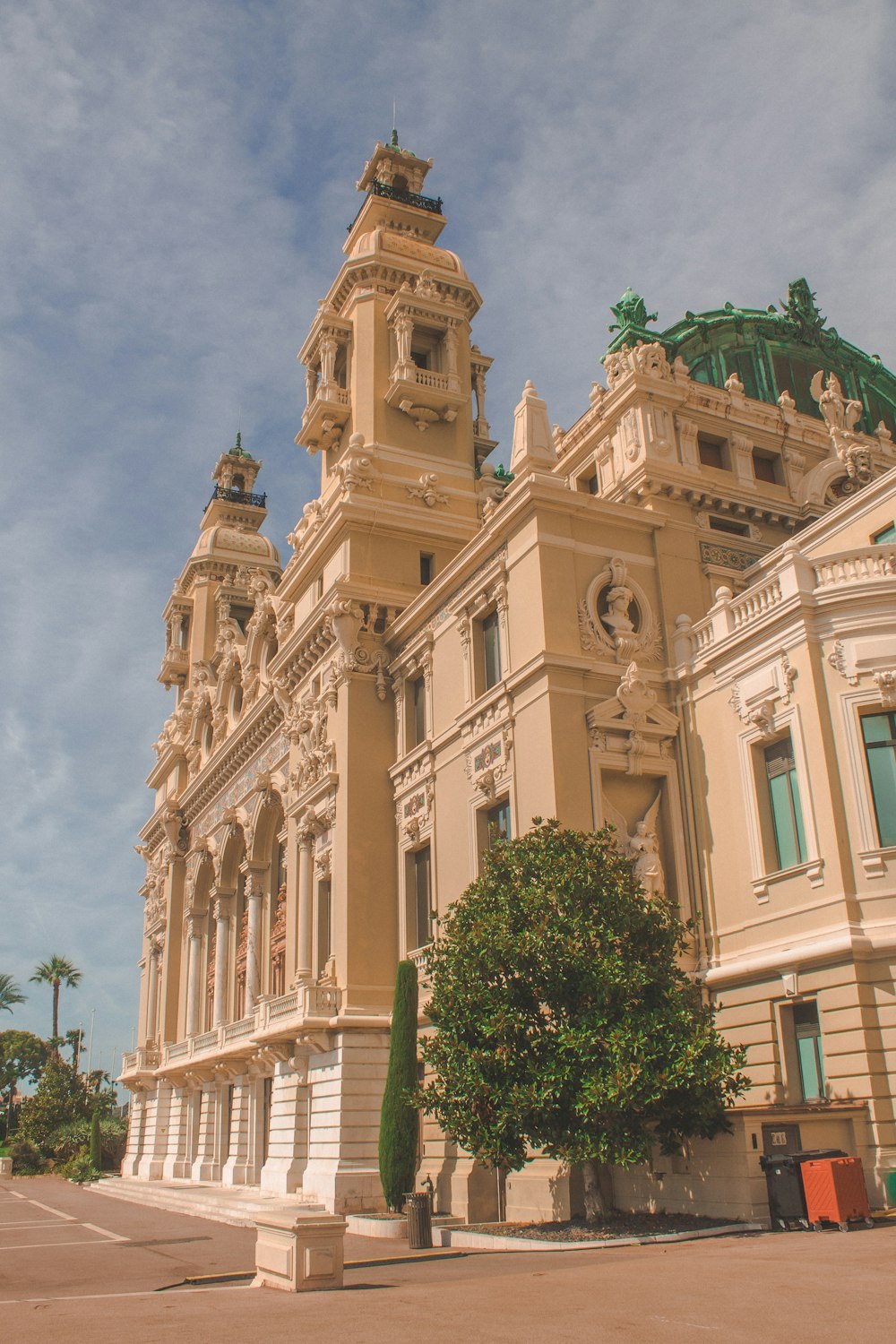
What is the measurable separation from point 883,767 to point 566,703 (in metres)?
6.76

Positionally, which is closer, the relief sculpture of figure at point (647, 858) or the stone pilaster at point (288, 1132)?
the relief sculpture of figure at point (647, 858)

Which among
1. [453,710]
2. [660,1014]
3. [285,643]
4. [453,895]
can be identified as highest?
[285,643]

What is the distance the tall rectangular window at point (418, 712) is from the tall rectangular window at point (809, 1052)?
1402cm

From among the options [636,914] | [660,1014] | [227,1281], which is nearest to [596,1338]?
[227,1281]

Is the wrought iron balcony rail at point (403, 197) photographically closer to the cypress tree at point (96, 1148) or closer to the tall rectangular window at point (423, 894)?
the tall rectangular window at point (423, 894)

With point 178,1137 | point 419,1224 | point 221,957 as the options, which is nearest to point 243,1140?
point 221,957

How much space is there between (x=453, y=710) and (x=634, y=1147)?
13528 mm

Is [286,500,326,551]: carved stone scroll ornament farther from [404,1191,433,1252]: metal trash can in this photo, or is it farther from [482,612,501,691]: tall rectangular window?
[404,1191,433,1252]: metal trash can

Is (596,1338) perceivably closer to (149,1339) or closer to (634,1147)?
(149,1339)

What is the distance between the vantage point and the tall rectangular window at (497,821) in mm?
26797

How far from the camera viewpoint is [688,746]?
2547 centimetres

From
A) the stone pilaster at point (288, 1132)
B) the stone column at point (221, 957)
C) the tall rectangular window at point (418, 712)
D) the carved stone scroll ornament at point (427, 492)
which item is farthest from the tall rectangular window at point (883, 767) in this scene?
the stone column at point (221, 957)

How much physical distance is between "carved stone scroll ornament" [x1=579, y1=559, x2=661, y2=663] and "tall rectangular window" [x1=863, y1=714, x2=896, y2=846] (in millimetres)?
6315

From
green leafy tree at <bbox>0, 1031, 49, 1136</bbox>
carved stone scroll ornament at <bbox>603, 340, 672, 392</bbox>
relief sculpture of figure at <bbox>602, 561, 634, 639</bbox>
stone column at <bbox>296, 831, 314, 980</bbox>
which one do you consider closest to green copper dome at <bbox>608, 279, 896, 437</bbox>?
carved stone scroll ornament at <bbox>603, 340, 672, 392</bbox>
